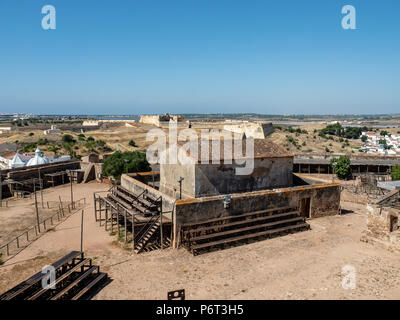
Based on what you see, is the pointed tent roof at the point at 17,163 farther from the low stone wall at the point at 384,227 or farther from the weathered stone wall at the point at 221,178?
the low stone wall at the point at 384,227

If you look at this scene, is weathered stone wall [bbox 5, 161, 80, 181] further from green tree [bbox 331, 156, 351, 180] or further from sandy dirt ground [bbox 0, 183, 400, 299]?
green tree [bbox 331, 156, 351, 180]

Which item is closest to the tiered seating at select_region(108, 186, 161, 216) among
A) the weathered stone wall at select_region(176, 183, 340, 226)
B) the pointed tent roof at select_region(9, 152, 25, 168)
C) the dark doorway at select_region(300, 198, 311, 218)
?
the weathered stone wall at select_region(176, 183, 340, 226)

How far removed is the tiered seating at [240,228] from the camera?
14117 mm

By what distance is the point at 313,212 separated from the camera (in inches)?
731

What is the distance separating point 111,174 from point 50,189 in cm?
573

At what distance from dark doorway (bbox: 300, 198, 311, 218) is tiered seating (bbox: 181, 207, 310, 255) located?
1.11 meters

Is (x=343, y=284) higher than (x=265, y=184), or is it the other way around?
(x=265, y=184)

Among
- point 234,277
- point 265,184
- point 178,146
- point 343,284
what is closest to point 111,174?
point 178,146

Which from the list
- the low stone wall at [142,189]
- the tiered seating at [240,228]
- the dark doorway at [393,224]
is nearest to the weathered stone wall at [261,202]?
the tiered seating at [240,228]

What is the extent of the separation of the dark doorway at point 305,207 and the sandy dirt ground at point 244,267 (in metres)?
1.80

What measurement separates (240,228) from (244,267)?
2.98 m

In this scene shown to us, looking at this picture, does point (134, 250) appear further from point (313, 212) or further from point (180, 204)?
point (313, 212)
